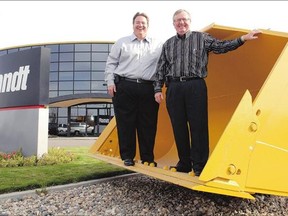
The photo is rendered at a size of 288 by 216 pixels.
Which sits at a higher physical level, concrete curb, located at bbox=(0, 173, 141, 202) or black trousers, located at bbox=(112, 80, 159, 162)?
black trousers, located at bbox=(112, 80, 159, 162)

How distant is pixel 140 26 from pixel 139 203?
6.94ft

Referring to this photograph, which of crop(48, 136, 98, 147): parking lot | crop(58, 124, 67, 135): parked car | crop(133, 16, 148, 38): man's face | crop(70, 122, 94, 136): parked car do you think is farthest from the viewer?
crop(70, 122, 94, 136): parked car

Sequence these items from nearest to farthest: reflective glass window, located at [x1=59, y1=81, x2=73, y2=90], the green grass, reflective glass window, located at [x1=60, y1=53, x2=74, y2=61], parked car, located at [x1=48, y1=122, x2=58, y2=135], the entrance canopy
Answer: the green grass, the entrance canopy, parked car, located at [x1=48, y1=122, x2=58, y2=135], reflective glass window, located at [x1=60, y1=53, x2=74, y2=61], reflective glass window, located at [x1=59, y1=81, x2=73, y2=90]

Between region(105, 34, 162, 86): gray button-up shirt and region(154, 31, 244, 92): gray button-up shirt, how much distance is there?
1.59 feet

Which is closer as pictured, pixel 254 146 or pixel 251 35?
pixel 254 146

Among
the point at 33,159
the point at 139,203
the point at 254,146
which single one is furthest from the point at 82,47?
the point at 254,146

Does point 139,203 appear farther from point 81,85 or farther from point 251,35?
point 81,85

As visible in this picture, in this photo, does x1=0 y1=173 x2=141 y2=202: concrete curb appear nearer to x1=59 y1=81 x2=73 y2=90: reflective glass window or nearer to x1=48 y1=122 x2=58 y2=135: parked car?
x1=48 y1=122 x2=58 y2=135: parked car

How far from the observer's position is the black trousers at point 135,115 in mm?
4457

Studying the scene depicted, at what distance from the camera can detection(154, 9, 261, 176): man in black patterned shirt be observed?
377 centimetres

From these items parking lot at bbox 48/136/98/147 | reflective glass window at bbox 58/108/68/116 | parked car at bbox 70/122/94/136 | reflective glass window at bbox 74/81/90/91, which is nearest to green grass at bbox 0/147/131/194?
parking lot at bbox 48/136/98/147

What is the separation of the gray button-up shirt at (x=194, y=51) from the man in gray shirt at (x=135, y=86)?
0.53 metres

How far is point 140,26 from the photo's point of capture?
14.4 ft

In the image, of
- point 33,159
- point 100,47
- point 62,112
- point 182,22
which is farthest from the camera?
point 100,47
